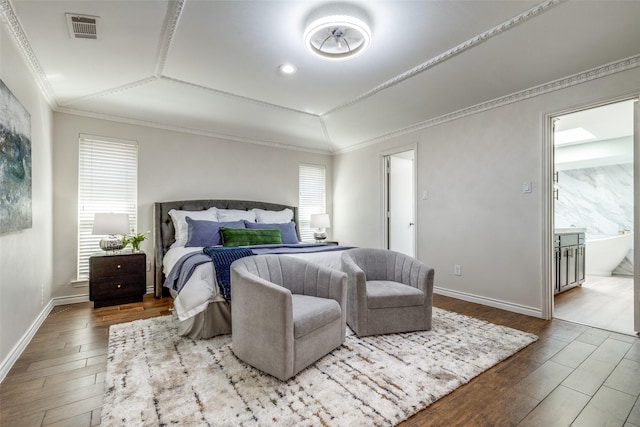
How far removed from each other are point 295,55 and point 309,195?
3193mm

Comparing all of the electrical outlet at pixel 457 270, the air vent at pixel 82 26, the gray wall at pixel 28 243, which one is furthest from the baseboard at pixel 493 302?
the air vent at pixel 82 26

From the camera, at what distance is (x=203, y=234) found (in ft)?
12.5

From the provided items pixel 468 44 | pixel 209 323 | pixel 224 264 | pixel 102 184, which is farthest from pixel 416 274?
pixel 102 184

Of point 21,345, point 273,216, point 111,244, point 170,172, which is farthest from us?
point 273,216

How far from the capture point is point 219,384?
185 cm

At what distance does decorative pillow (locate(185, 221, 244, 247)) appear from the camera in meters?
3.76

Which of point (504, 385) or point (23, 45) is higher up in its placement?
point (23, 45)

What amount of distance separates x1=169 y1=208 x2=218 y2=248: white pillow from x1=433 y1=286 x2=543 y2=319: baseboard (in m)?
3.33

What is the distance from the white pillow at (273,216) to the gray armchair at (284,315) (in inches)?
86.2

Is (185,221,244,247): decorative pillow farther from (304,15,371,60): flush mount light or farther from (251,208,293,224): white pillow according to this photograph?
(304,15,371,60): flush mount light

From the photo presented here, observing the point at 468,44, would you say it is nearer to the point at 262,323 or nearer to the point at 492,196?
the point at 492,196

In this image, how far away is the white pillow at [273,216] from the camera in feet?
15.4

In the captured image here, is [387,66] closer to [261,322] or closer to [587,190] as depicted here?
[261,322]

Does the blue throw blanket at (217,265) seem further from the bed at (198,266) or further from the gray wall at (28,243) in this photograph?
the gray wall at (28,243)
